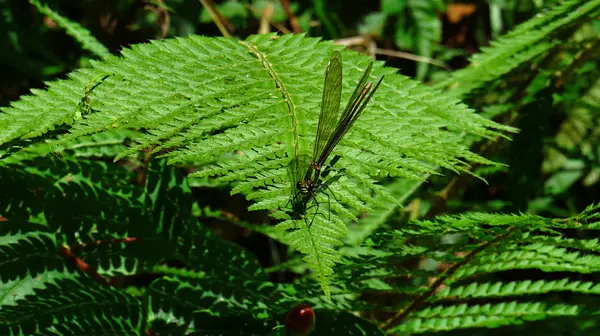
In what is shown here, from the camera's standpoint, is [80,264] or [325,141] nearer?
[325,141]

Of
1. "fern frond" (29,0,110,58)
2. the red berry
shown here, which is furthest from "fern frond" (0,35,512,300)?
"fern frond" (29,0,110,58)

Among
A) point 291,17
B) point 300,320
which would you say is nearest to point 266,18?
point 291,17

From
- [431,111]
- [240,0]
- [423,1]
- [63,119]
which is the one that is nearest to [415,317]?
[431,111]

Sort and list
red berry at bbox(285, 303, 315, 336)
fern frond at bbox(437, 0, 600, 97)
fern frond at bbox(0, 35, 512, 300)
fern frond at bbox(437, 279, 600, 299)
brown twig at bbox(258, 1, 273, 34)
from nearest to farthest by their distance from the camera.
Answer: fern frond at bbox(0, 35, 512, 300)
red berry at bbox(285, 303, 315, 336)
fern frond at bbox(437, 279, 600, 299)
fern frond at bbox(437, 0, 600, 97)
brown twig at bbox(258, 1, 273, 34)

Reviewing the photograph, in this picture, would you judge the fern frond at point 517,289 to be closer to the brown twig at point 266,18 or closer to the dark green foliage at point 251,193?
the dark green foliage at point 251,193

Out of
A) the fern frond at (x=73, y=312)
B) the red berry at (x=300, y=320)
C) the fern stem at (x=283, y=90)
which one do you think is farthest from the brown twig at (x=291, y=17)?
the red berry at (x=300, y=320)

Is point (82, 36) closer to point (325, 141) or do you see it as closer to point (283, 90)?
point (283, 90)

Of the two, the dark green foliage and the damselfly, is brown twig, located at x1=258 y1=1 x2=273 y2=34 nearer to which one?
the dark green foliage
